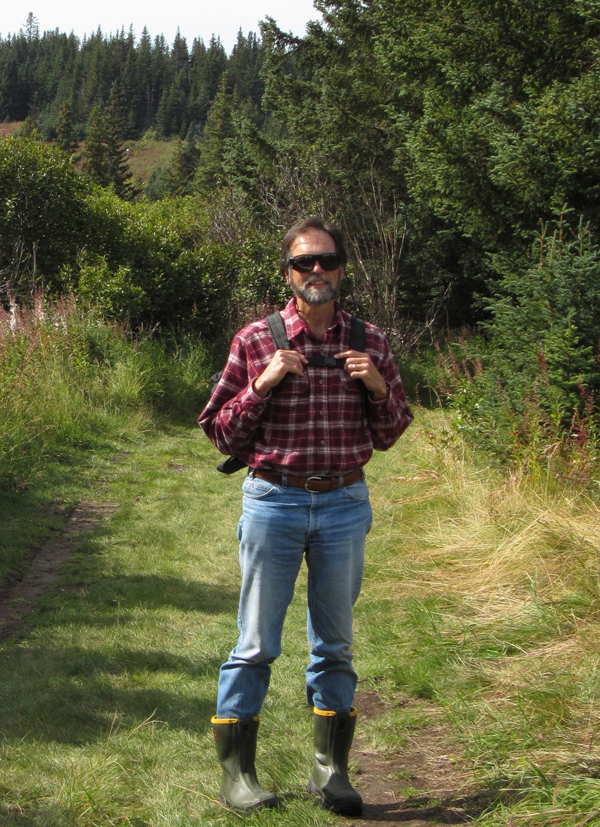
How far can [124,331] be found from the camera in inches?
472

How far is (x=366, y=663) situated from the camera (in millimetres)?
4375

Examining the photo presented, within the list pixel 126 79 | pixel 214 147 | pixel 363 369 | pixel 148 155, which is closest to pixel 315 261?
pixel 363 369

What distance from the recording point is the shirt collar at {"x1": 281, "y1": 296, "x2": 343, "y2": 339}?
2.93m

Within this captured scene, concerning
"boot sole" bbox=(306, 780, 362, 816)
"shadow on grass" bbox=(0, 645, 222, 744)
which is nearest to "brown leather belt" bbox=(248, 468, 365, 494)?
"boot sole" bbox=(306, 780, 362, 816)

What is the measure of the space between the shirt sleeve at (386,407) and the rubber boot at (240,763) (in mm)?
1077

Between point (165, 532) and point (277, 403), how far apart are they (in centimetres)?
418

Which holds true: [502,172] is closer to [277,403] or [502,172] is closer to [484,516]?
[484,516]

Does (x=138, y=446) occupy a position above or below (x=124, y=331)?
below

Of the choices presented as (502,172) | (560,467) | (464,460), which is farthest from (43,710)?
(502,172)

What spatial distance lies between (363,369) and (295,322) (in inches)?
12.3

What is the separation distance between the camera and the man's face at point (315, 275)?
9.45 feet

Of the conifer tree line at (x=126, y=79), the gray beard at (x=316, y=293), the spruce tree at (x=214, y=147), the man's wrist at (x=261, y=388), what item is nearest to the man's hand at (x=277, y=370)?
the man's wrist at (x=261, y=388)

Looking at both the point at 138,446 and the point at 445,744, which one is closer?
the point at 445,744

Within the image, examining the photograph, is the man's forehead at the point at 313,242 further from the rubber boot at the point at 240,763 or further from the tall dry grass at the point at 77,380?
the tall dry grass at the point at 77,380
